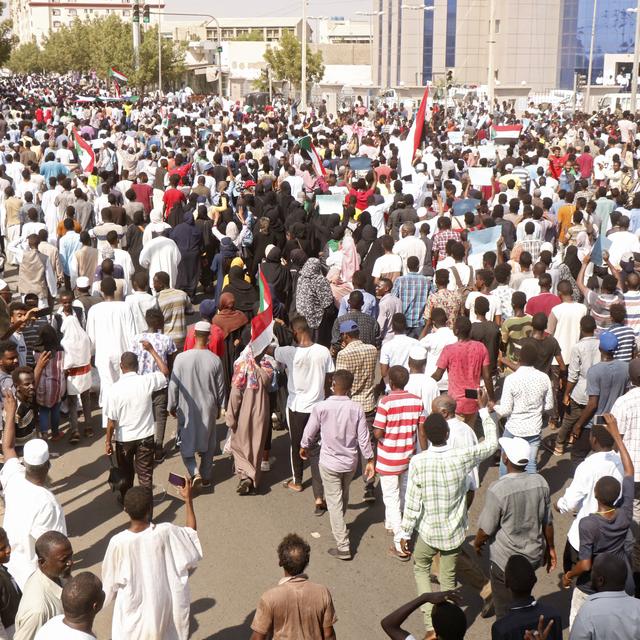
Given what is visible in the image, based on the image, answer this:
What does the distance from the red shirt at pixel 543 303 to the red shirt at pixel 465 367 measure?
1834 mm

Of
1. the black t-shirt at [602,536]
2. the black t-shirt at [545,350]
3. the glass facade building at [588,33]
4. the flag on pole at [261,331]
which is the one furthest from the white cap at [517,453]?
the glass facade building at [588,33]

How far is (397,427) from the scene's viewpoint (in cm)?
750

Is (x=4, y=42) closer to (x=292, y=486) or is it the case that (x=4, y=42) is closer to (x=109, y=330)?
(x=109, y=330)

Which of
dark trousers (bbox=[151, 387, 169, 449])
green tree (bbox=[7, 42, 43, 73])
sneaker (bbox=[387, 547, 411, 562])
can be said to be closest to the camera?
sneaker (bbox=[387, 547, 411, 562])

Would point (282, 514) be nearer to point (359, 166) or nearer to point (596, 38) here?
point (359, 166)

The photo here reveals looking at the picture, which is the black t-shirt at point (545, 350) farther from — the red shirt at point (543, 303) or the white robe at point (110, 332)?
the white robe at point (110, 332)

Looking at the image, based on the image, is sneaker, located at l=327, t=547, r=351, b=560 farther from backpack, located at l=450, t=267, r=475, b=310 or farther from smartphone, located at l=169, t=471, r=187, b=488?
backpack, located at l=450, t=267, r=475, b=310

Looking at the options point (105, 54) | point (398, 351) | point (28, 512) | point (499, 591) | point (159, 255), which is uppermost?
point (105, 54)

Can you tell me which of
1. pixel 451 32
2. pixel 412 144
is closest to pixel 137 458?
pixel 412 144

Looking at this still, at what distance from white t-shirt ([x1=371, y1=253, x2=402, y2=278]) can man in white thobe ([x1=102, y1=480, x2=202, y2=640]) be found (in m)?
6.50

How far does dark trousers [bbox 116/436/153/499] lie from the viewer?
8.05 metres

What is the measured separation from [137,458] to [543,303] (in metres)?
4.47

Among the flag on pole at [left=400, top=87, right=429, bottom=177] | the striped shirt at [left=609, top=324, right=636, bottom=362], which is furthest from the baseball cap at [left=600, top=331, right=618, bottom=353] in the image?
the flag on pole at [left=400, top=87, right=429, bottom=177]

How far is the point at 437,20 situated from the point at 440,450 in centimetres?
8866
